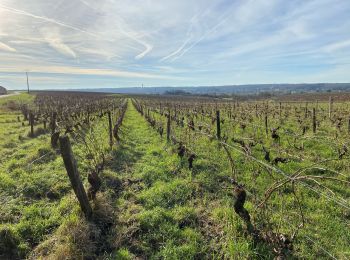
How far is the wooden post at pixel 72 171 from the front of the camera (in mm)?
4590

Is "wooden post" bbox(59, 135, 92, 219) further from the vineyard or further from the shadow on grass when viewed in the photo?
the shadow on grass

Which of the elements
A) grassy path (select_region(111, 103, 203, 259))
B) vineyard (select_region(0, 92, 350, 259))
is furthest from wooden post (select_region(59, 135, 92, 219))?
grassy path (select_region(111, 103, 203, 259))

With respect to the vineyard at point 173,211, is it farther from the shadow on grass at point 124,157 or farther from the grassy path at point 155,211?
the shadow on grass at point 124,157

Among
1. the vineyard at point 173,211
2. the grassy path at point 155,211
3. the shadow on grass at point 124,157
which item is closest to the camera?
the vineyard at point 173,211

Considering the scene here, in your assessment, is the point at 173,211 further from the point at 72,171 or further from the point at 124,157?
the point at 124,157

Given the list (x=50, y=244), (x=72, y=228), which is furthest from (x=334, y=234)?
(x=50, y=244)

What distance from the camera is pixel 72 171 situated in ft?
15.4

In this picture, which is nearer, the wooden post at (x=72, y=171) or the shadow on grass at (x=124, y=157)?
the wooden post at (x=72, y=171)

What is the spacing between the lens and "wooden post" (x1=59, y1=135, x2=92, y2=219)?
4.59 m

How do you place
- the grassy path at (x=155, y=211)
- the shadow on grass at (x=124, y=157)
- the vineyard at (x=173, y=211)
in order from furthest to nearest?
the shadow on grass at (x=124, y=157), the grassy path at (x=155, y=211), the vineyard at (x=173, y=211)

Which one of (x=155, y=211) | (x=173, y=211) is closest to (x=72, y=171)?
(x=155, y=211)

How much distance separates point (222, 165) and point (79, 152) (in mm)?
5078

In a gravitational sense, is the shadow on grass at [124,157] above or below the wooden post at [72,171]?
below

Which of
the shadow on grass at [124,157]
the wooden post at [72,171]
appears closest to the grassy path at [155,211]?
the shadow on grass at [124,157]
